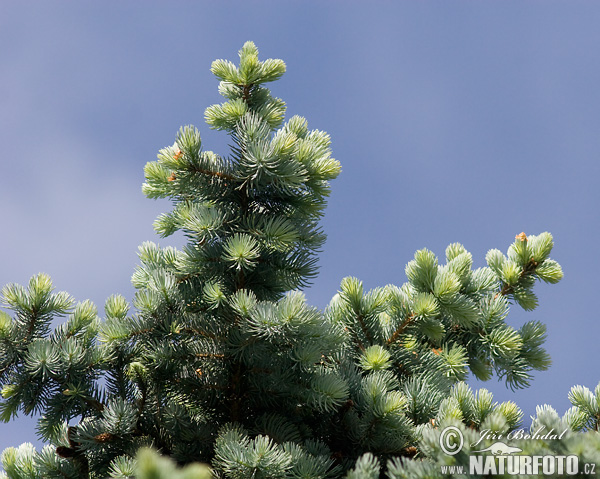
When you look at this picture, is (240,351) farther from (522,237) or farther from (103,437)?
(522,237)

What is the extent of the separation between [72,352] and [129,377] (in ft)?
0.85

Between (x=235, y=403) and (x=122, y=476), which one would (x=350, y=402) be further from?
(x=122, y=476)

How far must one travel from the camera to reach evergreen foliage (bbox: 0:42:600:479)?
2189 mm

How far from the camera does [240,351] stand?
88.1 inches

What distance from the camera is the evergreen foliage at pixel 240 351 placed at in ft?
7.18

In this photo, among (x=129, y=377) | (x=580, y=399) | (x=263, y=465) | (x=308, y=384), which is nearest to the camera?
(x=263, y=465)

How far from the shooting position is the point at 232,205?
2467mm

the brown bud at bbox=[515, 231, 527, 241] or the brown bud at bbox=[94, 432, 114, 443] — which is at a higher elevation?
the brown bud at bbox=[515, 231, 527, 241]

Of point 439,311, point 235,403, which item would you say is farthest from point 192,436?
point 439,311

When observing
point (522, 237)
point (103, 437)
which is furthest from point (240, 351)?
point (522, 237)

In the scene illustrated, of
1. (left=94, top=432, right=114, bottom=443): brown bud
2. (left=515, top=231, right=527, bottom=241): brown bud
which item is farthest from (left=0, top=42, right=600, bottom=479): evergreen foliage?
(left=515, top=231, right=527, bottom=241): brown bud

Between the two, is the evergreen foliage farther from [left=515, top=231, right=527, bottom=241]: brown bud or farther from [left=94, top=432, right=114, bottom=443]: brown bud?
[left=515, top=231, right=527, bottom=241]: brown bud

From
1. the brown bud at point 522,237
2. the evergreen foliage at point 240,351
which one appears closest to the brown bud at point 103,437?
the evergreen foliage at point 240,351

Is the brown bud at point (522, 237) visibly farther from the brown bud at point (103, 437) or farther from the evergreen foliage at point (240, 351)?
the brown bud at point (103, 437)
